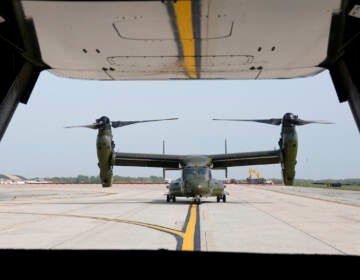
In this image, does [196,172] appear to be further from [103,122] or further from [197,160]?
[103,122]

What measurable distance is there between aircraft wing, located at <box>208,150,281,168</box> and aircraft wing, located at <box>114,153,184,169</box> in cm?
244

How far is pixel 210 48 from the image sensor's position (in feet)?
18.3

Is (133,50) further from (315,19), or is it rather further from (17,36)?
(315,19)

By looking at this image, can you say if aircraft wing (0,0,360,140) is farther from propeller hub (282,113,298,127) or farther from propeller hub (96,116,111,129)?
propeller hub (96,116,111,129)

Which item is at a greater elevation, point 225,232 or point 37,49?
point 37,49

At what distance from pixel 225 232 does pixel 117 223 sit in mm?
4205

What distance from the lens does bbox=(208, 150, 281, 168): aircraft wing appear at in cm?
2636

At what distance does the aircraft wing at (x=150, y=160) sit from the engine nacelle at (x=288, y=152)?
9687 mm

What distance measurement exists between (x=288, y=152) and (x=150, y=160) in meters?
12.5

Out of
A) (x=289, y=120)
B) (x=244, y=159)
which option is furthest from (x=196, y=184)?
(x=289, y=120)

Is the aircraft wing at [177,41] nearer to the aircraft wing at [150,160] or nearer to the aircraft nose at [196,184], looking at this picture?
the aircraft nose at [196,184]

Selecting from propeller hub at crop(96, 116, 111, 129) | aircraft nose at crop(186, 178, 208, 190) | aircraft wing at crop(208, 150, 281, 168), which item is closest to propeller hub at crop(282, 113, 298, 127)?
aircraft wing at crop(208, 150, 281, 168)

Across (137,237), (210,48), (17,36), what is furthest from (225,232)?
(17,36)

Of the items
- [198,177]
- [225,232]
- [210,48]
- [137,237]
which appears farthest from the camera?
[198,177]
